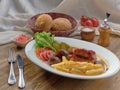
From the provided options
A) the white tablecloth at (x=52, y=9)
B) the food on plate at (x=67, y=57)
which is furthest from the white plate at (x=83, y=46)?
the white tablecloth at (x=52, y=9)

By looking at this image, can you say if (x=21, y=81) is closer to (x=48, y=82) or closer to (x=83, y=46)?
(x=48, y=82)

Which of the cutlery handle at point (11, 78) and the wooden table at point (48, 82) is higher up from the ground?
the cutlery handle at point (11, 78)

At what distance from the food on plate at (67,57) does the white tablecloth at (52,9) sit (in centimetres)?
27

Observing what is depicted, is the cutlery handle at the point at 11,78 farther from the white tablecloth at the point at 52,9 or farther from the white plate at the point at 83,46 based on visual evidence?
the white tablecloth at the point at 52,9

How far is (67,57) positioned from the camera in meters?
0.84

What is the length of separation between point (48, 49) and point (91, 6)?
1.73ft

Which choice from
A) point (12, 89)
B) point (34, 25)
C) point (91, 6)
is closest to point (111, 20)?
point (91, 6)

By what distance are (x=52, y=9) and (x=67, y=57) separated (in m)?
0.55

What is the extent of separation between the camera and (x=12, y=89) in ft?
2.44

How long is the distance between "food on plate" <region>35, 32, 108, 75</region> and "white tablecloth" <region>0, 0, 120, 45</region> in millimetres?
271

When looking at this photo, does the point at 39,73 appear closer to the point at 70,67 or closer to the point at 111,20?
the point at 70,67

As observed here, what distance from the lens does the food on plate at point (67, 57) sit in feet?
2.55

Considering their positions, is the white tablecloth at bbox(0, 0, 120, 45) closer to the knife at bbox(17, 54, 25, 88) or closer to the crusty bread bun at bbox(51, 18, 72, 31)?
the crusty bread bun at bbox(51, 18, 72, 31)

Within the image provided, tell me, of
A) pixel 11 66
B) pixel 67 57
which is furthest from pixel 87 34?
pixel 11 66
